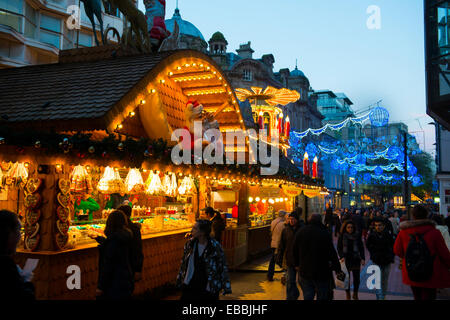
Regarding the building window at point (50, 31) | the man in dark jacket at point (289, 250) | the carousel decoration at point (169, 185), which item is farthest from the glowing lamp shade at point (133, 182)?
the building window at point (50, 31)

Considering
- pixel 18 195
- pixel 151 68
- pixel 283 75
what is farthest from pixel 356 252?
pixel 283 75

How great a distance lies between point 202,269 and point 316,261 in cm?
193

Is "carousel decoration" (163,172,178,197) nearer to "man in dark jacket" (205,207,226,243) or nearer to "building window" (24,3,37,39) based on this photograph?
"man in dark jacket" (205,207,226,243)

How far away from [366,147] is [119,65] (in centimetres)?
3433

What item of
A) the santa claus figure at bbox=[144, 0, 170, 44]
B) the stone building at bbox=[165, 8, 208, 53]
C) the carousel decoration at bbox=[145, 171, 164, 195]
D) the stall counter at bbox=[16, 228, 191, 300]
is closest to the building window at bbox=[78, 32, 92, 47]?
the stone building at bbox=[165, 8, 208, 53]

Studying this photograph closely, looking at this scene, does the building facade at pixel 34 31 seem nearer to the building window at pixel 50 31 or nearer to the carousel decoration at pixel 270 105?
the building window at pixel 50 31

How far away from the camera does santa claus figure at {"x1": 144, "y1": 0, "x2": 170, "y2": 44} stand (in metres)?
14.0

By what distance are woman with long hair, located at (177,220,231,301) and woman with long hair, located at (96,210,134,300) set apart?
70cm

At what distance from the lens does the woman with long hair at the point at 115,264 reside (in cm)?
529

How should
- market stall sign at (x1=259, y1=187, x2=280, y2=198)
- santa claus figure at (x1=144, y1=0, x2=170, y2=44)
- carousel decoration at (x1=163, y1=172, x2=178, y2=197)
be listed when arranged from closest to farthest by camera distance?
carousel decoration at (x1=163, y1=172, x2=178, y2=197), santa claus figure at (x1=144, y1=0, x2=170, y2=44), market stall sign at (x1=259, y1=187, x2=280, y2=198)

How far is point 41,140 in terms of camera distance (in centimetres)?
648

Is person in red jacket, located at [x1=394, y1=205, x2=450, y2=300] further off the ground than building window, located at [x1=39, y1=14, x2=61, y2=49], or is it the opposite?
building window, located at [x1=39, y1=14, x2=61, y2=49]

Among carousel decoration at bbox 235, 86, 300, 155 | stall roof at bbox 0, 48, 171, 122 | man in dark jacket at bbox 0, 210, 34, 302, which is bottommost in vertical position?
man in dark jacket at bbox 0, 210, 34, 302

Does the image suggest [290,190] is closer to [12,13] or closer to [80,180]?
[80,180]
